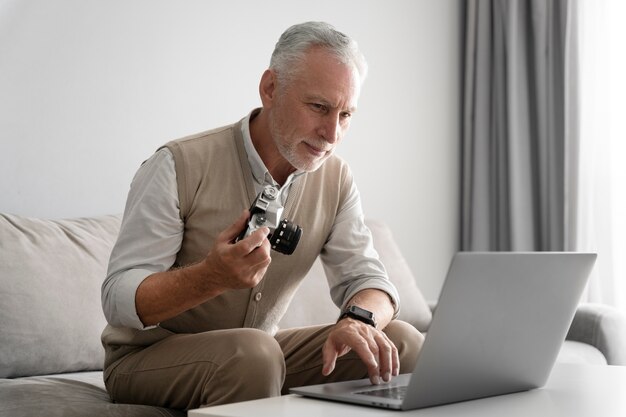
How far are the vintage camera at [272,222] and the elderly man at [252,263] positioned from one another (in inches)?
1.0

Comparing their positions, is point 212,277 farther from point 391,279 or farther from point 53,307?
point 391,279

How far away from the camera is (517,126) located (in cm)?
359

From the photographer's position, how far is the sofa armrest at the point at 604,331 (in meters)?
2.62

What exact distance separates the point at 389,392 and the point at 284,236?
338mm

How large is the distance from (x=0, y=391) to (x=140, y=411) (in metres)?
0.29

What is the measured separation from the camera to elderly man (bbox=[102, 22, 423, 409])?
53.6 inches

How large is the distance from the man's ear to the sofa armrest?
1451 millimetres

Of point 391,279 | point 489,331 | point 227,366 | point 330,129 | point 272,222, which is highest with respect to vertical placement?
point 330,129

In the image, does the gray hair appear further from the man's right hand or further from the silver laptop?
the silver laptop

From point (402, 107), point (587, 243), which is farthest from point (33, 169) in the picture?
point (587, 243)

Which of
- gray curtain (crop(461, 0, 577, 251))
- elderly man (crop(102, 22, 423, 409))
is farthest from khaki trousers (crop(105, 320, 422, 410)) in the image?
gray curtain (crop(461, 0, 577, 251))

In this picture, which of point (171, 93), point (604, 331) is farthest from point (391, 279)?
point (171, 93)

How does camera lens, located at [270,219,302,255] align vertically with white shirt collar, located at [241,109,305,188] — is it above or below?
below

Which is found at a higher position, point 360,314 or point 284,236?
point 284,236
